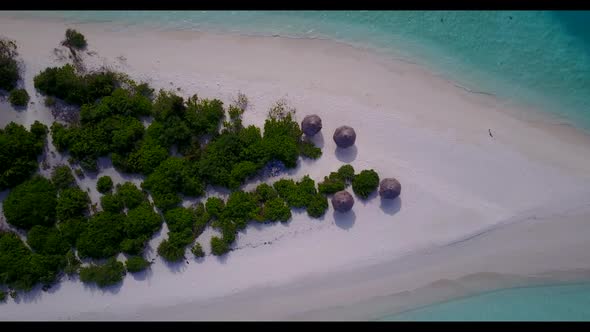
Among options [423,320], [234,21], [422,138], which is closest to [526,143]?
[422,138]

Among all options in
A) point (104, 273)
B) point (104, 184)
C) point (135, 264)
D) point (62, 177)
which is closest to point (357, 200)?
point (135, 264)

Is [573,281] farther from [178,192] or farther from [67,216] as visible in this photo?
[67,216]

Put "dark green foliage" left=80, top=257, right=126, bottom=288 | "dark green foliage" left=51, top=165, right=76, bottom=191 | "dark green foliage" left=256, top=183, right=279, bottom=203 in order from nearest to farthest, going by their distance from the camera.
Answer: "dark green foliage" left=80, top=257, right=126, bottom=288
"dark green foliage" left=51, top=165, right=76, bottom=191
"dark green foliage" left=256, top=183, right=279, bottom=203

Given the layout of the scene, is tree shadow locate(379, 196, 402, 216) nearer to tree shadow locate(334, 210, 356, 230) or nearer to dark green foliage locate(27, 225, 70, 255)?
tree shadow locate(334, 210, 356, 230)

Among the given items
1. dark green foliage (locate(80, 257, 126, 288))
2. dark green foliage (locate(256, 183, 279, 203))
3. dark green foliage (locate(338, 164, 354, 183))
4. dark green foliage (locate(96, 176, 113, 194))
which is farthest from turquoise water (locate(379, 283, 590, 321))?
dark green foliage (locate(96, 176, 113, 194))

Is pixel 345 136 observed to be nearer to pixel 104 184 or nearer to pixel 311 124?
pixel 311 124

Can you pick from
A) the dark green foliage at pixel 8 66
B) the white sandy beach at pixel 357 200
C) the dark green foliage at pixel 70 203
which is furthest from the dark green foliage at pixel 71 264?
the dark green foliage at pixel 8 66
